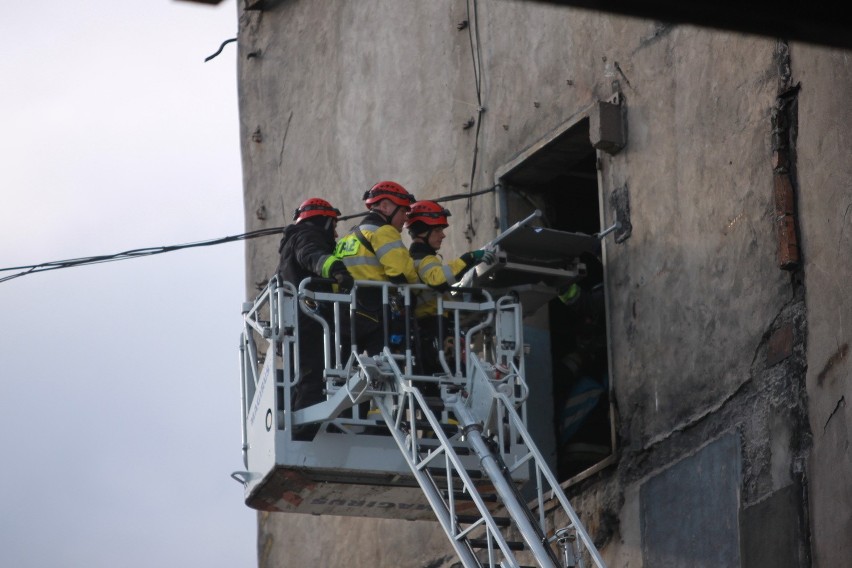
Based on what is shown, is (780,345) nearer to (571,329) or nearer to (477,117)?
(571,329)

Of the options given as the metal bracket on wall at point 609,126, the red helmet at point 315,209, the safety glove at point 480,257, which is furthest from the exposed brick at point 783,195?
the red helmet at point 315,209

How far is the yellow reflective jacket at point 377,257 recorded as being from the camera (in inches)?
408

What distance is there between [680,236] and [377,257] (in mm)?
1912

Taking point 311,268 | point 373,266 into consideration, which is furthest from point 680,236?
point 311,268

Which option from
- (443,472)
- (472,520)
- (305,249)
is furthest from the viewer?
(305,249)

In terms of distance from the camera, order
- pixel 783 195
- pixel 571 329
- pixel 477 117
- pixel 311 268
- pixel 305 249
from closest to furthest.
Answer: pixel 783 195, pixel 311 268, pixel 305 249, pixel 571 329, pixel 477 117

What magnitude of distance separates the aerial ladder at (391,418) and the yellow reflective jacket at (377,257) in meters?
0.13

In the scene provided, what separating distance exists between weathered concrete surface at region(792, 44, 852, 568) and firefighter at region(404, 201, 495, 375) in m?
2.30

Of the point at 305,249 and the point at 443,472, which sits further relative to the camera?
the point at 305,249

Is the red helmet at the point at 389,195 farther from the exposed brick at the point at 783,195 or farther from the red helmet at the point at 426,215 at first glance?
the exposed brick at the point at 783,195

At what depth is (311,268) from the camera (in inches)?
420

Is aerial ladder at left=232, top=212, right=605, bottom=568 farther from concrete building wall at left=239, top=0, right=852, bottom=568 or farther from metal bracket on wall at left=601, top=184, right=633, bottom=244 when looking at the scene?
metal bracket on wall at left=601, top=184, right=633, bottom=244

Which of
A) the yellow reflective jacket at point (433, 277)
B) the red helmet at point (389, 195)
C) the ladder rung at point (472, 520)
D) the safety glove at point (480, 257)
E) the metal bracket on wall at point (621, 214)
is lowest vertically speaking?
the ladder rung at point (472, 520)

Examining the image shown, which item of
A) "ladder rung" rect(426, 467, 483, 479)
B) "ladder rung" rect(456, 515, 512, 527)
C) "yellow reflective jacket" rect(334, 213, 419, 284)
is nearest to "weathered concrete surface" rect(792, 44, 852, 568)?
"ladder rung" rect(456, 515, 512, 527)
